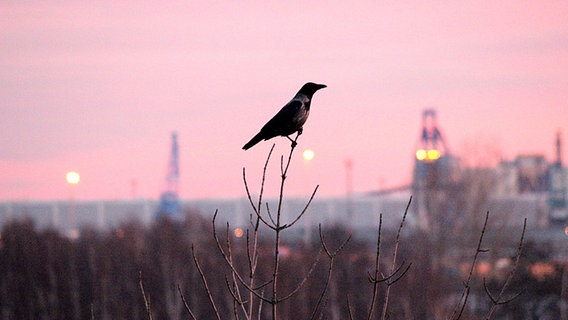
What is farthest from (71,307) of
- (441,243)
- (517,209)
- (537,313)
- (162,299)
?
(517,209)

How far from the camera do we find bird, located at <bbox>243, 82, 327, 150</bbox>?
9.60 metres

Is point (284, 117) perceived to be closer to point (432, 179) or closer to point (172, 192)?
point (432, 179)

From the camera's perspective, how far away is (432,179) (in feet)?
315

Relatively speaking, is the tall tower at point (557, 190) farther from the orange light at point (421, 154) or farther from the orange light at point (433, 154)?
the orange light at point (421, 154)

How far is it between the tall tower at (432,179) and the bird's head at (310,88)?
80.5 meters

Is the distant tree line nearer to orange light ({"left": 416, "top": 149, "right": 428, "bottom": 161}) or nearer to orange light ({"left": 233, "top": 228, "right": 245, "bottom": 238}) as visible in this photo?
orange light ({"left": 233, "top": 228, "right": 245, "bottom": 238})

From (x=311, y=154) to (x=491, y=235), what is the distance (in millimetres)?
22913

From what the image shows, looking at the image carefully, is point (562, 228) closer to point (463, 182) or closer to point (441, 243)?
point (463, 182)

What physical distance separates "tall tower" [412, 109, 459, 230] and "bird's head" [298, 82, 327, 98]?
80490 mm

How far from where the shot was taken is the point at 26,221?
84938 millimetres

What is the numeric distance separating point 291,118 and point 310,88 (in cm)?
30

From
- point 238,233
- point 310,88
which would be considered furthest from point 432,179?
point 310,88

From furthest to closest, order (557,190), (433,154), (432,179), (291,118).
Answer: (557,190) < (433,154) < (432,179) < (291,118)

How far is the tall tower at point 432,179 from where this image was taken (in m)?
93.8
